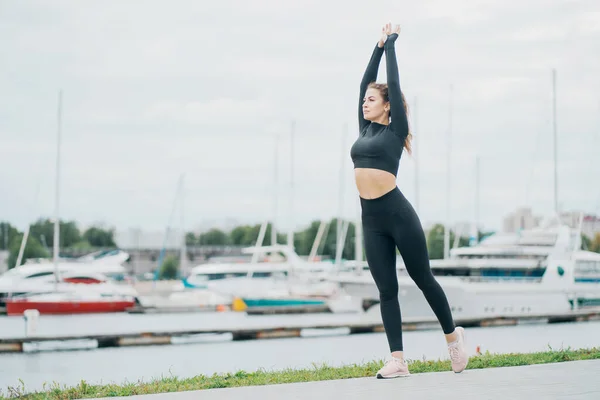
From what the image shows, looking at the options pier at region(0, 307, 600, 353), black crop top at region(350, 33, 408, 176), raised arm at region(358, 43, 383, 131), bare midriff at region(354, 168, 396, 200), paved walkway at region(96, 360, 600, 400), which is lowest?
pier at region(0, 307, 600, 353)

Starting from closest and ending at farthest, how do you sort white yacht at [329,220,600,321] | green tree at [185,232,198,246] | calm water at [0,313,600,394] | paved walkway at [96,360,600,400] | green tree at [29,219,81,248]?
paved walkway at [96,360,600,400]
calm water at [0,313,600,394]
white yacht at [329,220,600,321]
green tree at [29,219,81,248]
green tree at [185,232,198,246]

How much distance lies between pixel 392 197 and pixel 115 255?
201 feet

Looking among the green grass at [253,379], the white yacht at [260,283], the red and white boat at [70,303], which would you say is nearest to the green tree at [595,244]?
the white yacht at [260,283]

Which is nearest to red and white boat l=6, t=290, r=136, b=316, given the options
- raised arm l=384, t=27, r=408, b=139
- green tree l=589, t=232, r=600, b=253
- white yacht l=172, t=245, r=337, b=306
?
white yacht l=172, t=245, r=337, b=306

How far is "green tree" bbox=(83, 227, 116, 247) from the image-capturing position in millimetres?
131000

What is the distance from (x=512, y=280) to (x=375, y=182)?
2979 centimetres

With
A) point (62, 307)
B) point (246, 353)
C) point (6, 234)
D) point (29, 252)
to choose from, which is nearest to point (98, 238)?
point (6, 234)

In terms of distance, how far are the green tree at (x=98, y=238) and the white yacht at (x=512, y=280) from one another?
326ft

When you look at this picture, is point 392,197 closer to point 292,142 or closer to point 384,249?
point 384,249

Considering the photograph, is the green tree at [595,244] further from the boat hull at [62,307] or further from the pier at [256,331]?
the pier at [256,331]

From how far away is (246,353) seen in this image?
21.7 metres

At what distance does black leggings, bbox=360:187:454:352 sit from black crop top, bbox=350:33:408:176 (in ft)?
0.78

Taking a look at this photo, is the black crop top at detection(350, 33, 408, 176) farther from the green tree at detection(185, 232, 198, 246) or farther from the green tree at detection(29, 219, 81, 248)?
the green tree at detection(185, 232, 198, 246)

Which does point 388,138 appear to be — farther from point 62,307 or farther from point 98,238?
point 98,238
